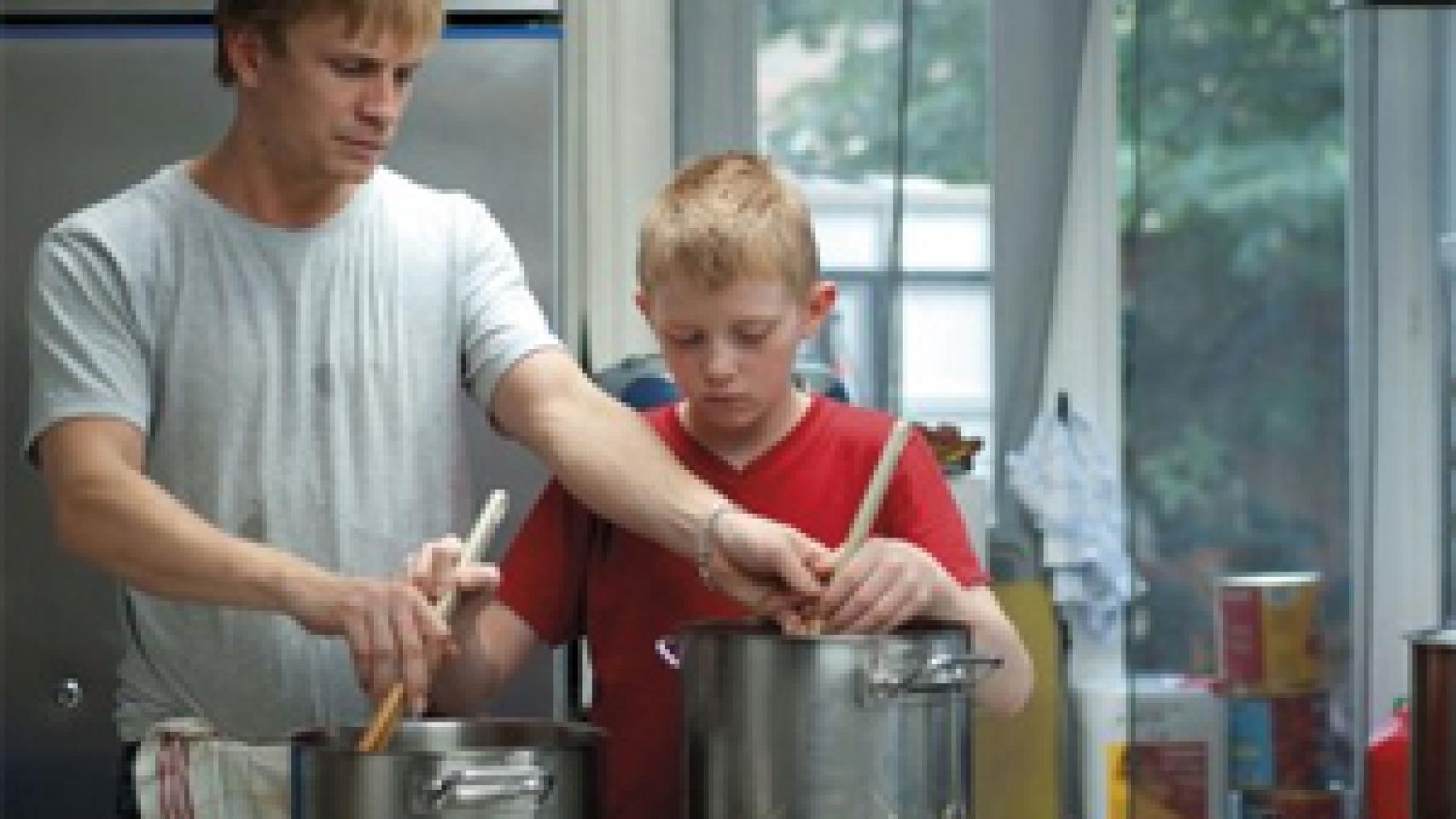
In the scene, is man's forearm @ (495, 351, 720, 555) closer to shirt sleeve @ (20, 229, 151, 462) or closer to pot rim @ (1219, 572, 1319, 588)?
shirt sleeve @ (20, 229, 151, 462)

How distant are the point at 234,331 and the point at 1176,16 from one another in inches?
30.7

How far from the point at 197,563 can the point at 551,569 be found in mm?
224

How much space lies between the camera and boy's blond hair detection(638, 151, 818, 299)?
159 cm

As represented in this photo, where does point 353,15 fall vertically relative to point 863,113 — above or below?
below

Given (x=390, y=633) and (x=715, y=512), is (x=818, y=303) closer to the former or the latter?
(x=715, y=512)

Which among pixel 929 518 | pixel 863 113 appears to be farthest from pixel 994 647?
pixel 863 113

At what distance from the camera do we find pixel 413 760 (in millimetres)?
1261

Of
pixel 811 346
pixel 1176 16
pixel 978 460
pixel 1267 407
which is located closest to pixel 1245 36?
pixel 1176 16

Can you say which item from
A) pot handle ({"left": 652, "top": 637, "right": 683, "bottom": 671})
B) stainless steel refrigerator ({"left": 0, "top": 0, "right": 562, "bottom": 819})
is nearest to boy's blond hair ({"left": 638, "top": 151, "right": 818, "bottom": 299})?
pot handle ({"left": 652, "top": 637, "right": 683, "bottom": 671})

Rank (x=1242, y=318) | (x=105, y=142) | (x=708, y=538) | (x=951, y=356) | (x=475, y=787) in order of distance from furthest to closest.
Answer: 1. (x=951, y=356)
2. (x=105, y=142)
3. (x=1242, y=318)
4. (x=708, y=538)
5. (x=475, y=787)

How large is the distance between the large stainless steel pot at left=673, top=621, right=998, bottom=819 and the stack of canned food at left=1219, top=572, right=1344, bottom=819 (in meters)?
0.70

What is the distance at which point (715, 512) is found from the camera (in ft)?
5.07

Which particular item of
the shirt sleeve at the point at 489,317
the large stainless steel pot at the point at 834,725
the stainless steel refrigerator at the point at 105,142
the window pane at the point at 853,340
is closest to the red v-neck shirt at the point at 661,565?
the shirt sleeve at the point at 489,317

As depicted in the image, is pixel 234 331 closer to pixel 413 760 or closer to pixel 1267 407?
pixel 413 760
